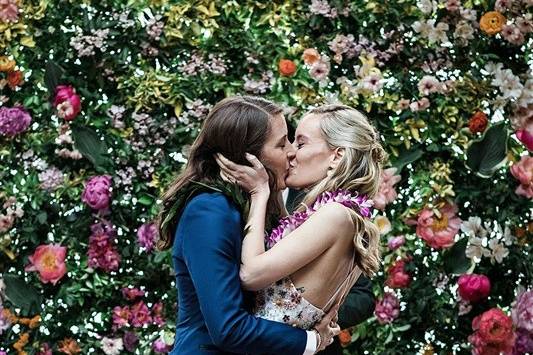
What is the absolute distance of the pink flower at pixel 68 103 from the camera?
4.20 meters

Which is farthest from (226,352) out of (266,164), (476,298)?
(476,298)

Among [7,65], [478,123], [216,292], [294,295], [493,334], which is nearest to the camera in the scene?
[216,292]

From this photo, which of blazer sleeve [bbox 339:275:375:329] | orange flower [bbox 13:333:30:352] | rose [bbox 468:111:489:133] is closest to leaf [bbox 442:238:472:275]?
rose [bbox 468:111:489:133]

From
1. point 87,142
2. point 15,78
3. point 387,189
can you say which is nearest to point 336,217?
point 387,189

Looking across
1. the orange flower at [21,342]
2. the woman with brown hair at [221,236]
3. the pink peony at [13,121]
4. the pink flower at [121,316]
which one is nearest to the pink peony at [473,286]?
the pink flower at [121,316]

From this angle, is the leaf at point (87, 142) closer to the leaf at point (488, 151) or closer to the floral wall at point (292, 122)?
the floral wall at point (292, 122)

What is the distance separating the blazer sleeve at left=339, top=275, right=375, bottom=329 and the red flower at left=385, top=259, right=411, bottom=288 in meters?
0.68

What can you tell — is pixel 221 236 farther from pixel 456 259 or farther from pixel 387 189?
pixel 456 259

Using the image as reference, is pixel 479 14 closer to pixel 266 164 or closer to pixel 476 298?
pixel 476 298

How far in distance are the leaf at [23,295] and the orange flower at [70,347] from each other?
18cm

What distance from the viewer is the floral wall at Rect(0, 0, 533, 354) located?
4055 mm

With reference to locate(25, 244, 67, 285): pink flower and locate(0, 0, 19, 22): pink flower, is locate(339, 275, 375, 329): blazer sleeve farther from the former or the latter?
locate(0, 0, 19, 22): pink flower

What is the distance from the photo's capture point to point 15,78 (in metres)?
4.38

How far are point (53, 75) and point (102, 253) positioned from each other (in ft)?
2.38
